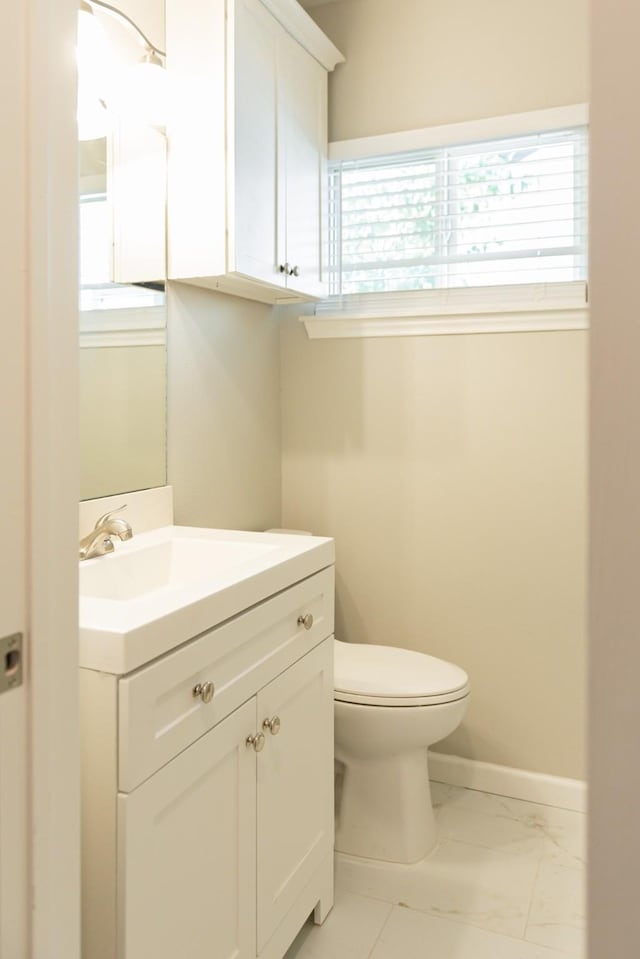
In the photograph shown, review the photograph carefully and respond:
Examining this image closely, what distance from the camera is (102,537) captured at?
5.07 feet

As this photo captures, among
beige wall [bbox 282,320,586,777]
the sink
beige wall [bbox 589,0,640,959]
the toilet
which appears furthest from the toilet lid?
beige wall [bbox 589,0,640,959]

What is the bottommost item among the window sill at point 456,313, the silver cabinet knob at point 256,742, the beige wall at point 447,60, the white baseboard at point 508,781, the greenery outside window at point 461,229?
the white baseboard at point 508,781

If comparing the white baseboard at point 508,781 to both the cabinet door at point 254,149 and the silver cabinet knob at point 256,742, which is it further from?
the cabinet door at point 254,149

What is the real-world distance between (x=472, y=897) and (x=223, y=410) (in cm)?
151

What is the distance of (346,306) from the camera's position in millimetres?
2465

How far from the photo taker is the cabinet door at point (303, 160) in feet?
6.66

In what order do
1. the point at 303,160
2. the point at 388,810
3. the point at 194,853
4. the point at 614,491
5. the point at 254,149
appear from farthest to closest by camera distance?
the point at 303,160 < the point at 388,810 < the point at 254,149 < the point at 194,853 < the point at 614,491

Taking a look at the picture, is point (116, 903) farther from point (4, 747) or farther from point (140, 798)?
point (4, 747)

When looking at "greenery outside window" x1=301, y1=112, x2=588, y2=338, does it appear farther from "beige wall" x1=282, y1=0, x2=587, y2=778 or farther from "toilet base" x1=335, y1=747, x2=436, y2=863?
"toilet base" x1=335, y1=747, x2=436, y2=863

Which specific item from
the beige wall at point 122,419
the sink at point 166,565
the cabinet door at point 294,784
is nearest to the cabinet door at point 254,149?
the beige wall at point 122,419

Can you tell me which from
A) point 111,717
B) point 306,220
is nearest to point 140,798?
point 111,717

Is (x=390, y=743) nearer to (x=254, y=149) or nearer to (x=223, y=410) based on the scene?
(x=223, y=410)

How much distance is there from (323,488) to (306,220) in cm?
90

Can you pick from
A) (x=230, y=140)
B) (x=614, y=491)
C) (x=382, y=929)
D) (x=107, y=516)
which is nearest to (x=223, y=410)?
(x=107, y=516)
